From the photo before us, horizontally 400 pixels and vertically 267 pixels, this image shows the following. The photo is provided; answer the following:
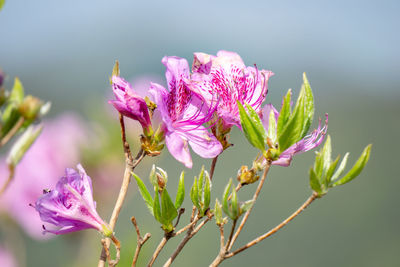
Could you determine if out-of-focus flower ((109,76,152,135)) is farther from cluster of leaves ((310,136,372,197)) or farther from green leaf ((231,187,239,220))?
cluster of leaves ((310,136,372,197))

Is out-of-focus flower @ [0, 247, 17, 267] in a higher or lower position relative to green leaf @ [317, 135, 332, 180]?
lower

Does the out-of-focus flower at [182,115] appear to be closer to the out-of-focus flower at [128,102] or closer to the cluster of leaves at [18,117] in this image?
the out-of-focus flower at [128,102]

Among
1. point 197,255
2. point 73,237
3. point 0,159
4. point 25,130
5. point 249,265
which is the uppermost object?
point 25,130

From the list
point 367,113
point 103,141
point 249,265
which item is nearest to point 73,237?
point 103,141

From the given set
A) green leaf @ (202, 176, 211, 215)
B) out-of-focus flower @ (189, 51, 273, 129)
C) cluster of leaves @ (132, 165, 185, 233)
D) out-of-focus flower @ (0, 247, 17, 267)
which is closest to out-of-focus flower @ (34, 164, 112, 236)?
cluster of leaves @ (132, 165, 185, 233)

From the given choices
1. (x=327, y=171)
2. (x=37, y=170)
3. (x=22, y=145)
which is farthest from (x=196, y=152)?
(x=37, y=170)

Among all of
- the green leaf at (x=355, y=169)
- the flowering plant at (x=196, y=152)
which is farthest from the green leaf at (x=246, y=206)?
the green leaf at (x=355, y=169)

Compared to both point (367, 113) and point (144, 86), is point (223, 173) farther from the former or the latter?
point (144, 86)
